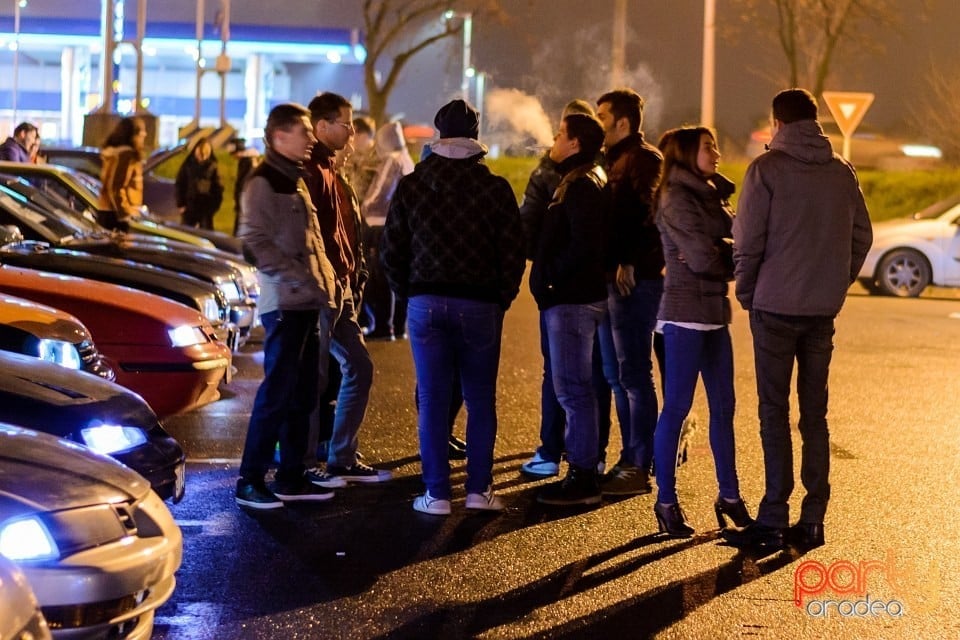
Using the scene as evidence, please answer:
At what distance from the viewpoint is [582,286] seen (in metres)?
6.37

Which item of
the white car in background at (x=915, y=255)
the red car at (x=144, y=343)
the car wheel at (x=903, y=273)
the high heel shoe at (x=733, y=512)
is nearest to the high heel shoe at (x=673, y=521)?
the high heel shoe at (x=733, y=512)

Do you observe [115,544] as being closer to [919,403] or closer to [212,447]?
[212,447]

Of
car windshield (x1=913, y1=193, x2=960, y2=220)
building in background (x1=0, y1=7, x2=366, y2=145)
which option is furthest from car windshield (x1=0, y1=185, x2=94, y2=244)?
building in background (x1=0, y1=7, x2=366, y2=145)

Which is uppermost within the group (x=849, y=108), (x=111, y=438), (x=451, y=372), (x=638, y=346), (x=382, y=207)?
(x=849, y=108)

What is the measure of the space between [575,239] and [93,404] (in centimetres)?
231

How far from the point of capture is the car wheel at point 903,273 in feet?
59.5

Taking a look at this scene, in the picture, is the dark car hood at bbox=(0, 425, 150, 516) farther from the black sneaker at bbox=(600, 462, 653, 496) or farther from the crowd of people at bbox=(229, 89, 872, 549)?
the black sneaker at bbox=(600, 462, 653, 496)

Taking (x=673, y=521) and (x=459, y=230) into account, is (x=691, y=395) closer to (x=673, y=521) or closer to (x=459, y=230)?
(x=673, y=521)

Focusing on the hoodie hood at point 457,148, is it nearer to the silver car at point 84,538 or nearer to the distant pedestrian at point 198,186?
the silver car at point 84,538

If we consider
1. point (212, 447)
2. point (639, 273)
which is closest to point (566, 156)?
point (639, 273)

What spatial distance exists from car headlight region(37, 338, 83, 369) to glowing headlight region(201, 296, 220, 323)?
2.35m

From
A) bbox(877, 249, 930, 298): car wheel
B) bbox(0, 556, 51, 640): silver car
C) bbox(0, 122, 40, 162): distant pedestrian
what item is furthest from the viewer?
bbox(877, 249, 930, 298): car wheel

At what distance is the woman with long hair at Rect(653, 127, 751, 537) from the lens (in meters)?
5.98

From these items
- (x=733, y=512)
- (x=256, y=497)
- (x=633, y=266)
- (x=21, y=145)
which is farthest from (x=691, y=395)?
(x=21, y=145)
